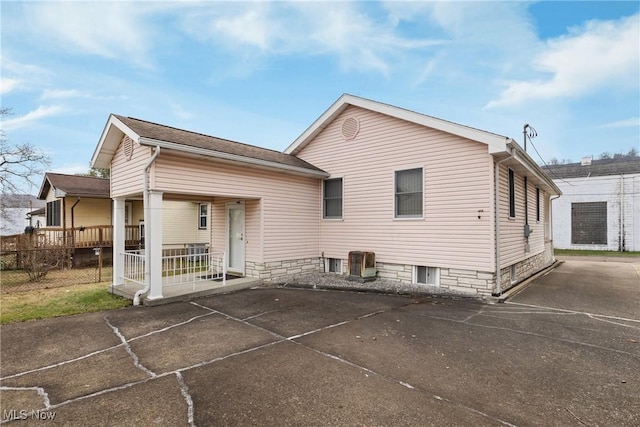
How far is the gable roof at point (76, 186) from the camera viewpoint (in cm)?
1405

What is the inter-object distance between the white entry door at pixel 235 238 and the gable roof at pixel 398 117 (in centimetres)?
A: 310

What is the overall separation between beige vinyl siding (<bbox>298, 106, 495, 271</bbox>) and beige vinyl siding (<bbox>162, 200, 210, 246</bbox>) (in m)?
9.15

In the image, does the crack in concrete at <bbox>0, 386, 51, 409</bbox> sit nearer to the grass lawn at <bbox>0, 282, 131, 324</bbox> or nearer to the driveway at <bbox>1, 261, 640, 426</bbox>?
the driveway at <bbox>1, 261, 640, 426</bbox>

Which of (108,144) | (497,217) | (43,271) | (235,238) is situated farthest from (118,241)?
(497,217)

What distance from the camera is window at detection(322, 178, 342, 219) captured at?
400 inches

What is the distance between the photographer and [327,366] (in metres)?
3.71

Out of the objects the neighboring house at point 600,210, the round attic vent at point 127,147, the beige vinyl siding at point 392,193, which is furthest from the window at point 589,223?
the round attic vent at point 127,147

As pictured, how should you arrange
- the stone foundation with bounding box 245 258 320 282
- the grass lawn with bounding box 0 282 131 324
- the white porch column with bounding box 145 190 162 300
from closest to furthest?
1. the grass lawn with bounding box 0 282 131 324
2. the white porch column with bounding box 145 190 162 300
3. the stone foundation with bounding box 245 258 320 282

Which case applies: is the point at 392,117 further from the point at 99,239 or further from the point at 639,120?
the point at 639,120

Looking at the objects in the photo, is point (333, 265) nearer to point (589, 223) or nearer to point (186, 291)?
point (186, 291)

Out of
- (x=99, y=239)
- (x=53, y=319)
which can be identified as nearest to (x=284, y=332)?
(x=53, y=319)

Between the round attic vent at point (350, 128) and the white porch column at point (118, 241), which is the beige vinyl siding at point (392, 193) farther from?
the white porch column at point (118, 241)

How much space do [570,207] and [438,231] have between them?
63.2ft

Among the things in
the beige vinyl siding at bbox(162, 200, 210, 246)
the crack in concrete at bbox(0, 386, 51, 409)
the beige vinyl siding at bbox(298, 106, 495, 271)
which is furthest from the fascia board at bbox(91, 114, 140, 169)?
the beige vinyl siding at bbox(162, 200, 210, 246)
